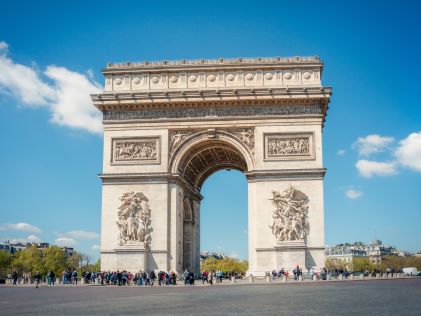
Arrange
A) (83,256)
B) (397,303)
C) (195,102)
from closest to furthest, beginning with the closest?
1. (397,303)
2. (195,102)
3. (83,256)

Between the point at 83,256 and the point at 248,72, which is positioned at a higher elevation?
the point at 248,72

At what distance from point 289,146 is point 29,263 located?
59786 mm

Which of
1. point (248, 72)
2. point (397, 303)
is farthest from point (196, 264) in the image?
point (397, 303)

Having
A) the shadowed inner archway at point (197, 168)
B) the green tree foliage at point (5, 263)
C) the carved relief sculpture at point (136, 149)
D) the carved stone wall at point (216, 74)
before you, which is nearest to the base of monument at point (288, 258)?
the shadowed inner archway at point (197, 168)

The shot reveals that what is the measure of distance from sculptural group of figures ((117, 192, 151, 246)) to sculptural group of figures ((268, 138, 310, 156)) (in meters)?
Result: 7.95

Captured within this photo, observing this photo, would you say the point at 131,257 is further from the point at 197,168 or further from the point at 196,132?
the point at 197,168

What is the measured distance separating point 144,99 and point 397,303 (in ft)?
77.0

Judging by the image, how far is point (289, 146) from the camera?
1342 inches

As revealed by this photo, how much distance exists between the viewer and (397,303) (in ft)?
45.5

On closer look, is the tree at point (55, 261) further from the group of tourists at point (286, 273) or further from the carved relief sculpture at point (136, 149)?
the group of tourists at point (286, 273)

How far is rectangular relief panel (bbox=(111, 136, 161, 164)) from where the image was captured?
34781 millimetres

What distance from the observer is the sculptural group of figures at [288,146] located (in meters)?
34.0

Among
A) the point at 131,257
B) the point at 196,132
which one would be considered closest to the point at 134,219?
the point at 131,257

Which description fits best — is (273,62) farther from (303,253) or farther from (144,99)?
(303,253)
